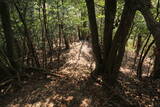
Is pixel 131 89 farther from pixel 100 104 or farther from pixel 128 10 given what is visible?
pixel 128 10

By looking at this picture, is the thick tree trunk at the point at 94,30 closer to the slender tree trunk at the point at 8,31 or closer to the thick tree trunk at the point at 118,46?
the thick tree trunk at the point at 118,46

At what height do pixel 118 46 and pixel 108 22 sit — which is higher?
pixel 108 22

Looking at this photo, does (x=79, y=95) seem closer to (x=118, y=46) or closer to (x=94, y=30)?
(x=118, y=46)

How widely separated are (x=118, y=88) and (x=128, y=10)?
2658mm

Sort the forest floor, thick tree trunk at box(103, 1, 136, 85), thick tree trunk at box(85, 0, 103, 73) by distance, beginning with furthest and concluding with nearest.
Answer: thick tree trunk at box(85, 0, 103, 73), the forest floor, thick tree trunk at box(103, 1, 136, 85)

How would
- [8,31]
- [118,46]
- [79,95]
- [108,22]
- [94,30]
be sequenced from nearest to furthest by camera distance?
1. [118,46]
2. [79,95]
3. [108,22]
4. [94,30]
5. [8,31]

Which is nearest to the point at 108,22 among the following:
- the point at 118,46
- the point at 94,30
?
the point at 94,30

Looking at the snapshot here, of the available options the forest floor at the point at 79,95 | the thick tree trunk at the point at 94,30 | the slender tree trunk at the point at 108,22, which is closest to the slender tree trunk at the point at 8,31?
the forest floor at the point at 79,95

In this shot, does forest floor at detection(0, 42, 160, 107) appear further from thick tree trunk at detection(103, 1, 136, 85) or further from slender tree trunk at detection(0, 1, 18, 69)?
slender tree trunk at detection(0, 1, 18, 69)

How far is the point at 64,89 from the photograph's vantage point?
15.6ft

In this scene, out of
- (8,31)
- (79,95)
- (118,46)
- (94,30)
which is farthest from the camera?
(8,31)

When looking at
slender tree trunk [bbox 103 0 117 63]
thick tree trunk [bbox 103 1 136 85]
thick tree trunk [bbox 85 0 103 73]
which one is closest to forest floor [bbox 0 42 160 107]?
thick tree trunk [bbox 103 1 136 85]

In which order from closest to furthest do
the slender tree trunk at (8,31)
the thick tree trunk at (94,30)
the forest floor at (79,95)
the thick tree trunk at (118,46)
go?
the thick tree trunk at (118,46), the forest floor at (79,95), the thick tree trunk at (94,30), the slender tree trunk at (8,31)

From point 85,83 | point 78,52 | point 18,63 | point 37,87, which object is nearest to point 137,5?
point 85,83
